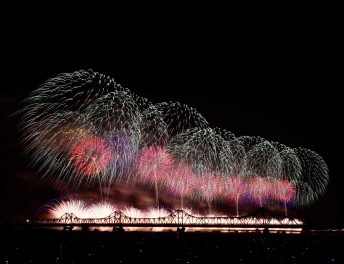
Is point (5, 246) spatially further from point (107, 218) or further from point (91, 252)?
point (107, 218)

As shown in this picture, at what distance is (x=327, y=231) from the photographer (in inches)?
1773

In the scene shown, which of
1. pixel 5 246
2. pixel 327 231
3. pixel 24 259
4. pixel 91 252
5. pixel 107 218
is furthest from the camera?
pixel 107 218

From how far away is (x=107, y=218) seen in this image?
6209 centimetres

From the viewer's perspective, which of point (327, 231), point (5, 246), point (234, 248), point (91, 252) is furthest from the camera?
point (327, 231)

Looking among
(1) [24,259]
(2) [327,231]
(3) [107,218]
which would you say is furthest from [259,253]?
(3) [107,218]

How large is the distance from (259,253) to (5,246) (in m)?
14.4

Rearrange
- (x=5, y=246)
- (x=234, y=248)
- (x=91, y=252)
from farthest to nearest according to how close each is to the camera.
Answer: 1. (x=234, y=248)
2. (x=5, y=246)
3. (x=91, y=252)

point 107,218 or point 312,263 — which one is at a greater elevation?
point 107,218

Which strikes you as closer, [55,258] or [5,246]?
[55,258]

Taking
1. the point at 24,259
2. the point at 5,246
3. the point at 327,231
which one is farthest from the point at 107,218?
the point at 24,259

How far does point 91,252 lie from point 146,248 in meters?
3.43

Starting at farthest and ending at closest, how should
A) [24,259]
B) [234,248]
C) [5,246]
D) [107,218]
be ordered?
[107,218] < [234,248] < [5,246] < [24,259]

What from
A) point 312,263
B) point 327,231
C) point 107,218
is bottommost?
point 312,263

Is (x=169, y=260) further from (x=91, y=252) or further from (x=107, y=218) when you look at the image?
(x=107, y=218)
